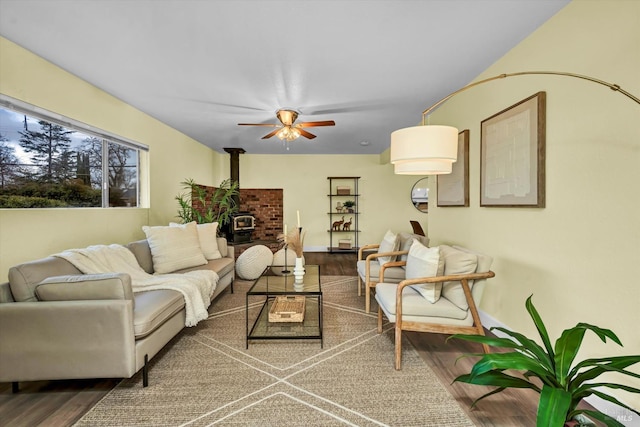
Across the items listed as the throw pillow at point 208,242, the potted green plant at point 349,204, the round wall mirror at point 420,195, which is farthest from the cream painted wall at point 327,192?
the throw pillow at point 208,242

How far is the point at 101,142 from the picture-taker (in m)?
3.26

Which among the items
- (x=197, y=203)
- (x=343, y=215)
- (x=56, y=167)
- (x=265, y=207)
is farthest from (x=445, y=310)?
(x=265, y=207)

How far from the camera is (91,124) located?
299cm

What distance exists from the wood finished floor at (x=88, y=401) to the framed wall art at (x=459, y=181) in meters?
1.69

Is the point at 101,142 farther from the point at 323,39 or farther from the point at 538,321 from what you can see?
the point at 538,321

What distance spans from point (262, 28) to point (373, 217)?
538 cm

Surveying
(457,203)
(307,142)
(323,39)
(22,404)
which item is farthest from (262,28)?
(307,142)

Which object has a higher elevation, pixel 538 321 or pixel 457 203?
pixel 457 203

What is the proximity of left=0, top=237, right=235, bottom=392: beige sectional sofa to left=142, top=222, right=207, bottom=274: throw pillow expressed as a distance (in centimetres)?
115

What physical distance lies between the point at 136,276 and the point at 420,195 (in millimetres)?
6043

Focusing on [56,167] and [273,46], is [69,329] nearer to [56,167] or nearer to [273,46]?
[56,167]

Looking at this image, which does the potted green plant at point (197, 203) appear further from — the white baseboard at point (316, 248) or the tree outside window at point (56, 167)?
the white baseboard at point (316, 248)

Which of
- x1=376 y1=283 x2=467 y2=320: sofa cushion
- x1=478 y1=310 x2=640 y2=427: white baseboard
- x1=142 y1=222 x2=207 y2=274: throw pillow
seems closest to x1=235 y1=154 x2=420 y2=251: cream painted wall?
x1=142 y1=222 x2=207 y2=274: throw pillow

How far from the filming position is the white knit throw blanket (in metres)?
2.24
